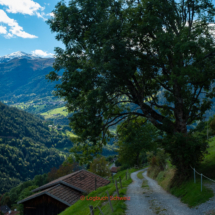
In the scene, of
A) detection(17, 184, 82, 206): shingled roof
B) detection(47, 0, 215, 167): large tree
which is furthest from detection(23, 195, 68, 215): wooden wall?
detection(47, 0, 215, 167): large tree

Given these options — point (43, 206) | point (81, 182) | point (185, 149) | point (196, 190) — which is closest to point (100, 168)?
point (81, 182)

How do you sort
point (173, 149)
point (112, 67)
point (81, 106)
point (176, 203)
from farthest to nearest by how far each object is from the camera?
point (81, 106) → point (173, 149) → point (112, 67) → point (176, 203)

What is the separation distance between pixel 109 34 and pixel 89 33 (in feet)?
5.65

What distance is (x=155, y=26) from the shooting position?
15.2 m

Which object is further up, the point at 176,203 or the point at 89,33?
the point at 89,33

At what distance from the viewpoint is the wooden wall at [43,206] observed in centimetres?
2853

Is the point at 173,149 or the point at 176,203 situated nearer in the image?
the point at 176,203

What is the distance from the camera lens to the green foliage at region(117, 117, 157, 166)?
682 inches

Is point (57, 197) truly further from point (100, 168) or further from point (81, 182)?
point (100, 168)

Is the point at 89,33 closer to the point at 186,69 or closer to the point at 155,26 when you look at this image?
the point at 155,26

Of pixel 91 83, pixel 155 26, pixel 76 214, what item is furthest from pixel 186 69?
pixel 76 214

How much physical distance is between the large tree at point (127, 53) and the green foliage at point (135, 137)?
212 centimetres

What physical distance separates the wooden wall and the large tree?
16404 millimetres

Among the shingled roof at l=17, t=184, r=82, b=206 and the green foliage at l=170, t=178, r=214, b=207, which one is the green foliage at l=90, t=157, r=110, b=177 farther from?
the green foliage at l=170, t=178, r=214, b=207
